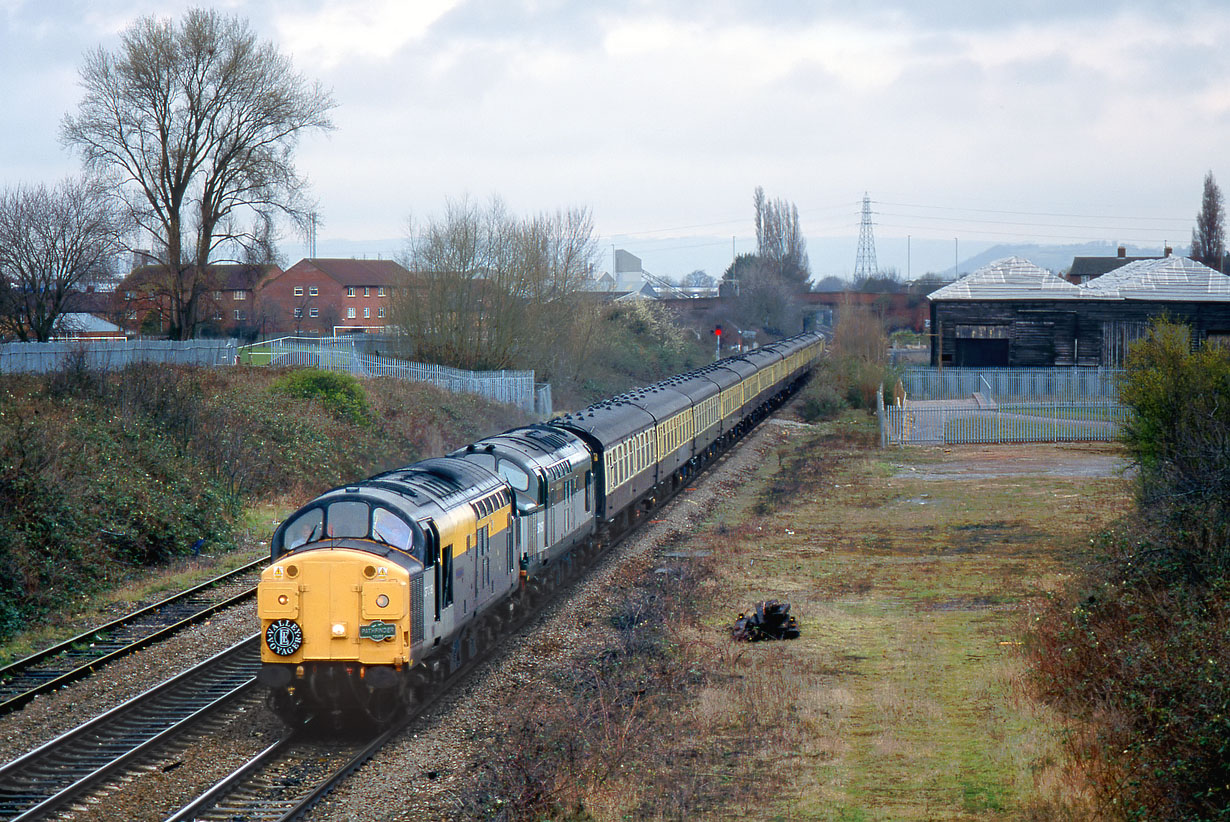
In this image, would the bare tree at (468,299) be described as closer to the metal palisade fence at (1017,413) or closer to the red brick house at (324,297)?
the metal palisade fence at (1017,413)

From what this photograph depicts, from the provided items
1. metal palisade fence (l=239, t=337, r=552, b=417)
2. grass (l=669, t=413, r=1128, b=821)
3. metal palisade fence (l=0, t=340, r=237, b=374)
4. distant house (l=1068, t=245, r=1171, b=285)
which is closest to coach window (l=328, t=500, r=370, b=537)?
grass (l=669, t=413, r=1128, b=821)

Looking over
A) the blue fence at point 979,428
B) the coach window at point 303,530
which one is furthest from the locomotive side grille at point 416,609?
the blue fence at point 979,428

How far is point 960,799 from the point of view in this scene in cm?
1045

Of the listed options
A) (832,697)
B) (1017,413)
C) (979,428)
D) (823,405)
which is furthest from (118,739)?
(823,405)

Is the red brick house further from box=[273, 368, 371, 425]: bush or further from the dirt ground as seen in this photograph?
the dirt ground

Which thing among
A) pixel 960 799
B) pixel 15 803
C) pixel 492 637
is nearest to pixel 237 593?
pixel 492 637

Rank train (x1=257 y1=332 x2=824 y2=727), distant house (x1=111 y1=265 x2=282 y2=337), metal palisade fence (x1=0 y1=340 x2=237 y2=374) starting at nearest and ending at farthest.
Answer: train (x1=257 y1=332 x2=824 y2=727)
metal palisade fence (x1=0 y1=340 x2=237 y2=374)
distant house (x1=111 y1=265 x2=282 y2=337)

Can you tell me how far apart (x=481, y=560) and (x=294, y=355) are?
99.9 feet

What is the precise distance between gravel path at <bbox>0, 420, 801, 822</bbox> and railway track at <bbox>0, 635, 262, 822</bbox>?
27 centimetres

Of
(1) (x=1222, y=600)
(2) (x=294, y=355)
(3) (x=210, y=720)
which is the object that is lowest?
(3) (x=210, y=720)

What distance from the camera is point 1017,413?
46.8 meters

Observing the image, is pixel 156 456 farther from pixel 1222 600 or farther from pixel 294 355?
pixel 1222 600

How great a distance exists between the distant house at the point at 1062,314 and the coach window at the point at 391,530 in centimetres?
4712

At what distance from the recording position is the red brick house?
8600cm
